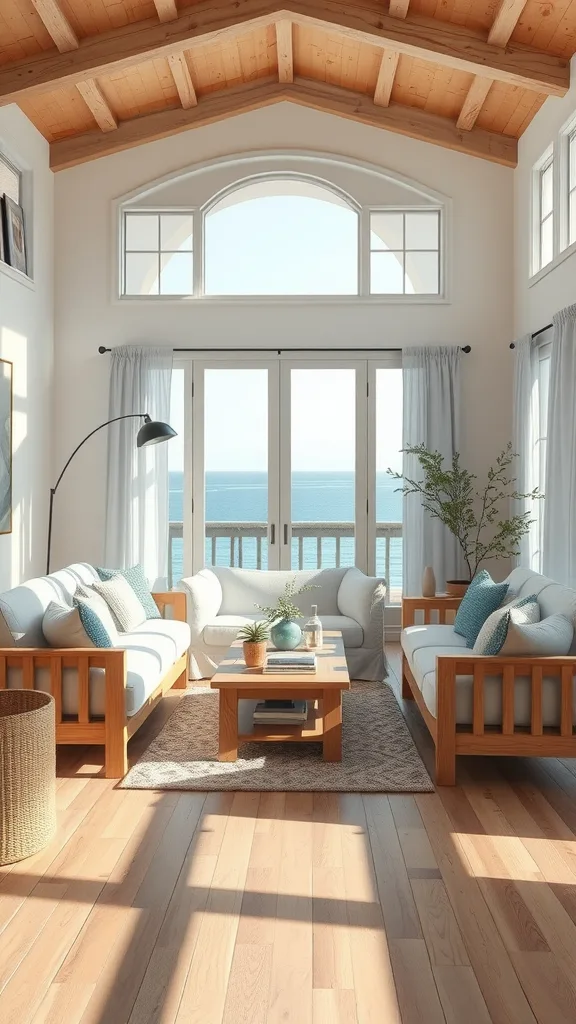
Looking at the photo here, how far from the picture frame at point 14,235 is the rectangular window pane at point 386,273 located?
276cm

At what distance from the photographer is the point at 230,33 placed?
581cm

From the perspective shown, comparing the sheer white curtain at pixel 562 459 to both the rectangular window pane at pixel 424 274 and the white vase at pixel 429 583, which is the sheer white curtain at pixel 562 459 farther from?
the rectangular window pane at pixel 424 274

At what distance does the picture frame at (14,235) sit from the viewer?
618 cm

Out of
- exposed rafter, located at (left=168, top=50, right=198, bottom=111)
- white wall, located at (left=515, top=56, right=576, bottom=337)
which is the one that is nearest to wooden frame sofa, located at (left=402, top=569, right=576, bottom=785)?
white wall, located at (left=515, top=56, right=576, bottom=337)

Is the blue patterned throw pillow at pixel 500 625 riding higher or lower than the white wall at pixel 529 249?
lower

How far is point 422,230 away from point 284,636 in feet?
13.4

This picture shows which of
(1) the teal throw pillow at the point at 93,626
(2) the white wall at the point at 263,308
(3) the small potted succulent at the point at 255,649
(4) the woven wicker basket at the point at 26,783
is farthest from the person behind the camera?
(2) the white wall at the point at 263,308

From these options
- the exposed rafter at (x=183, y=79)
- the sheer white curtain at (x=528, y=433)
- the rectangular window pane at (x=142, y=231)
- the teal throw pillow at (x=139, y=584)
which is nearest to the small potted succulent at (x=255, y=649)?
Answer: the teal throw pillow at (x=139, y=584)

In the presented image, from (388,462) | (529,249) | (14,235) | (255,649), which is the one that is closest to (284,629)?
(255,649)

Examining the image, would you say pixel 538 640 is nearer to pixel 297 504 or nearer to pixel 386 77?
pixel 297 504

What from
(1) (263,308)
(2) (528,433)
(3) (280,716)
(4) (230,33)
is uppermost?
(4) (230,33)

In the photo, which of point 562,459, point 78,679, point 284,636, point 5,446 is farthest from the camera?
point 5,446

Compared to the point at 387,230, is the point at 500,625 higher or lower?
lower

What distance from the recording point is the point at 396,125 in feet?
23.0
